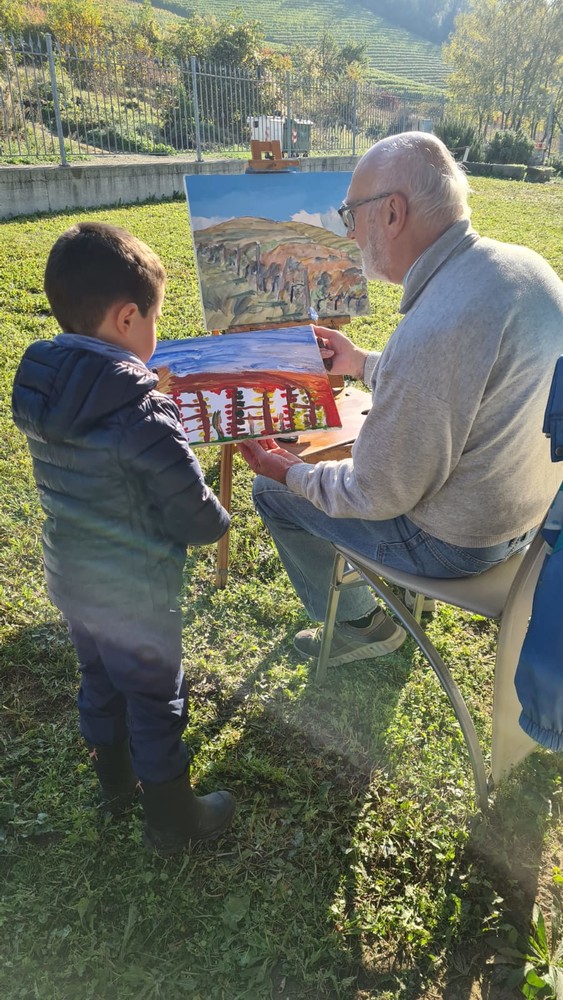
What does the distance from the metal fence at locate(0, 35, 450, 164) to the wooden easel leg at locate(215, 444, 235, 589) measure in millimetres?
9442

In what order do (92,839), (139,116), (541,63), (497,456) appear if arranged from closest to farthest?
(497,456), (92,839), (139,116), (541,63)

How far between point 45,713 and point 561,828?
1695 mm

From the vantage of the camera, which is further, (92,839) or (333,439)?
(333,439)

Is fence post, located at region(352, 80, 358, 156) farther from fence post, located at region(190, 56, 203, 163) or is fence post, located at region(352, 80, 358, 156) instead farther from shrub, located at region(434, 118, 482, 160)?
shrub, located at region(434, 118, 482, 160)

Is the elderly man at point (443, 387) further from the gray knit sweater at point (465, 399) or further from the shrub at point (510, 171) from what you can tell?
the shrub at point (510, 171)

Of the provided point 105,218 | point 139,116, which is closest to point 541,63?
point 139,116

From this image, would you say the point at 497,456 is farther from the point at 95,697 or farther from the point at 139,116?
the point at 139,116

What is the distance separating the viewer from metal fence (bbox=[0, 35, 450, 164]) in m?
10.1

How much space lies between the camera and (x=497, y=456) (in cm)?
163

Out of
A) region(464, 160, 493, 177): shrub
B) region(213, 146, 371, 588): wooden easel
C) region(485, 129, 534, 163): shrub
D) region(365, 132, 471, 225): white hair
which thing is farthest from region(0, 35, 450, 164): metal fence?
region(365, 132, 471, 225): white hair

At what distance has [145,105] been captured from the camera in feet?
39.1

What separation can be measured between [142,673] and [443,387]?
3.19 ft

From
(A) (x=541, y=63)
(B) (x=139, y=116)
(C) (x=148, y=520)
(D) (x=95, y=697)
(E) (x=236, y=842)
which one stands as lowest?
(E) (x=236, y=842)

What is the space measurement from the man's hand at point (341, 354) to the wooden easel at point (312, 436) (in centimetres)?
12
